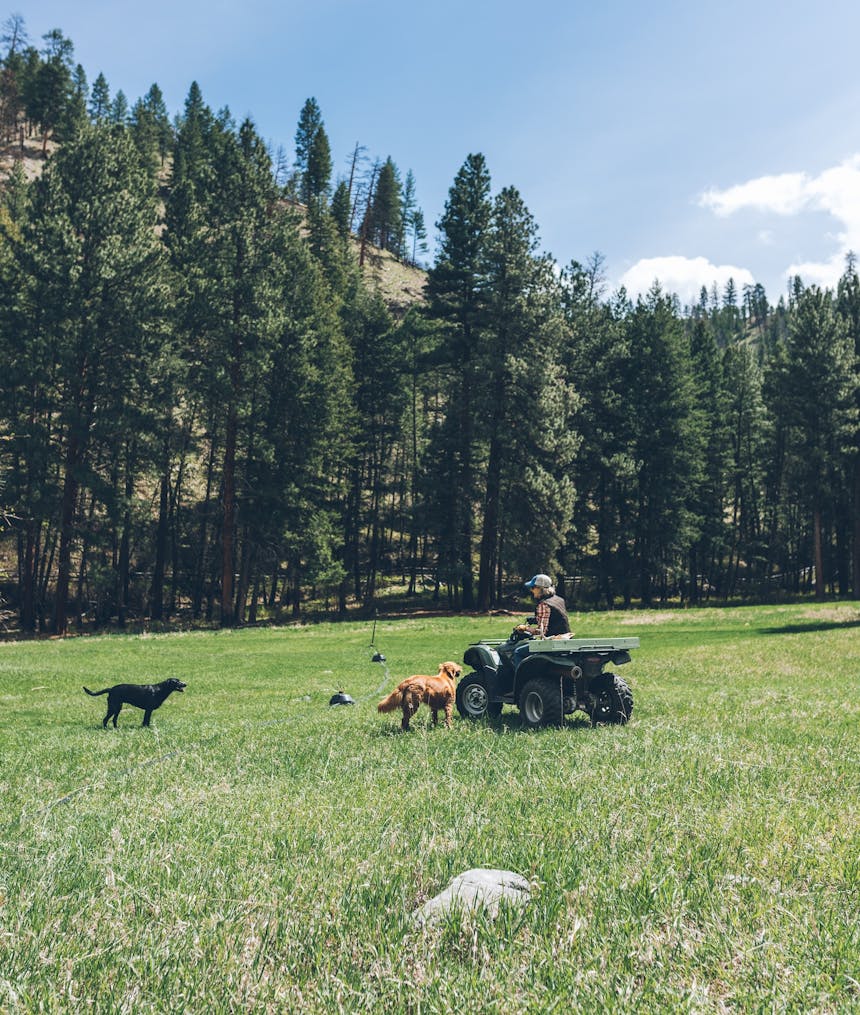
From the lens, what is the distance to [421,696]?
11320mm

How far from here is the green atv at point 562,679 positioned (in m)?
10.8

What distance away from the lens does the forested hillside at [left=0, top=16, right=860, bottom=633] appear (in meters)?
39.1

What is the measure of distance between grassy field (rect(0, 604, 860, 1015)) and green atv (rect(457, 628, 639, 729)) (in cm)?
50

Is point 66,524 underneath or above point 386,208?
underneath

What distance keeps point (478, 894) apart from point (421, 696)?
7195 mm

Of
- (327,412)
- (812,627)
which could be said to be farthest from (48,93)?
(812,627)

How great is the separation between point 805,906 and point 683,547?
56467 millimetres

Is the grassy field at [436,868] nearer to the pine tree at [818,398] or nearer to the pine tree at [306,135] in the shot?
the pine tree at [818,398]

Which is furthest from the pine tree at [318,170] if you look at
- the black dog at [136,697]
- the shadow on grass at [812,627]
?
the black dog at [136,697]

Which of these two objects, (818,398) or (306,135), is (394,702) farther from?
(306,135)

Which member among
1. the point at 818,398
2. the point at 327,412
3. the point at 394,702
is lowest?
the point at 394,702

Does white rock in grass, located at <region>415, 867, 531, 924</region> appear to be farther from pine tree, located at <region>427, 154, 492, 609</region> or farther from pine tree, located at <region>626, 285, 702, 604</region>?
pine tree, located at <region>626, 285, 702, 604</region>

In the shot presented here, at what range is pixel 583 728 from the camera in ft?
35.8

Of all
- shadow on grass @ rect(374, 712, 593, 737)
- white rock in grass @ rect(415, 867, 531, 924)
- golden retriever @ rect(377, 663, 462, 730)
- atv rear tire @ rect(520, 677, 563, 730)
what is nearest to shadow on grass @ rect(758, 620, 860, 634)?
shadow on grass @ rect(374, 712, 593, 737)
